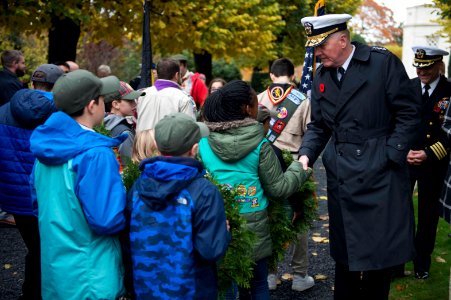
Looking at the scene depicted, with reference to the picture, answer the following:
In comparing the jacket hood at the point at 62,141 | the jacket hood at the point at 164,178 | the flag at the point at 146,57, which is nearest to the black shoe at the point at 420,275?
the jacket hood at the point at 164,178

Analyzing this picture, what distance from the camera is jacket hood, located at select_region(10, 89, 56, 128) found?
4480 mm

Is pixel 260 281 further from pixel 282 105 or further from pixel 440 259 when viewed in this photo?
pixel 440 259

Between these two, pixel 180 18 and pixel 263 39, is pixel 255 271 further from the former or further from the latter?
pixel 263 39

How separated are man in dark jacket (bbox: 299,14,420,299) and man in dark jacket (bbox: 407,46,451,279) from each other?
1.69 m

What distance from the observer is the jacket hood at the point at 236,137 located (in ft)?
12.4

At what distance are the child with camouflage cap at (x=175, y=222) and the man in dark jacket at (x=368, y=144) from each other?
3.77 ft

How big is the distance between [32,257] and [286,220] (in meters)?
2.11

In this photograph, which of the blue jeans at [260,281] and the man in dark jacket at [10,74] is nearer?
the blue jeans at [260,281]

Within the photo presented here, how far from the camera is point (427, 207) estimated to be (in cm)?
575

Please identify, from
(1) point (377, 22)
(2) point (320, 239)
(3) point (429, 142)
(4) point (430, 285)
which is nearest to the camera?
(3) point (429, 142)

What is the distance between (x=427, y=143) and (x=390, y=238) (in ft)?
6.43

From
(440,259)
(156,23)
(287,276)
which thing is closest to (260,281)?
(287,276)

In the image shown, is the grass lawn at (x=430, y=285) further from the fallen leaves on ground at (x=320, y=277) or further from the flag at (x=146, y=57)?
the flag at (x=146, y=57)

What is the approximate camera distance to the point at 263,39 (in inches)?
727
